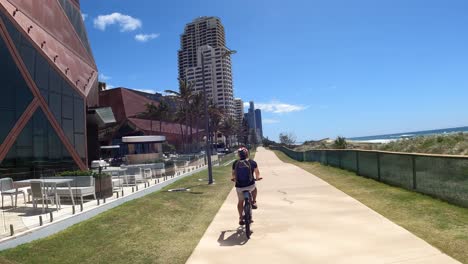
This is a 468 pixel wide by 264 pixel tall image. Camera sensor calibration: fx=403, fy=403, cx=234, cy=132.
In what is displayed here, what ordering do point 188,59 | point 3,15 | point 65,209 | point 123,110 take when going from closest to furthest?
point 65,209, point 3,15, point 123,110, point 188,59

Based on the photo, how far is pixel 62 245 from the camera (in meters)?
7.15

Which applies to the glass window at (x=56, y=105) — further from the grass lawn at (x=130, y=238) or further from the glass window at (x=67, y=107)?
the grass lawn at (x=130, y=238)

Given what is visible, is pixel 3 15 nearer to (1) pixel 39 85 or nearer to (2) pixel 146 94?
(1) pixel 39 85

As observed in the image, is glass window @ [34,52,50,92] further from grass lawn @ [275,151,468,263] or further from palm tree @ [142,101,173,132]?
palm tree @ [142,101,173,132]

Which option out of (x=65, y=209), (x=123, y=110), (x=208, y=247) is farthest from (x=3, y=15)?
(x=123, y=110)

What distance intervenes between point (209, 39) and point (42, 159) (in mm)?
132483

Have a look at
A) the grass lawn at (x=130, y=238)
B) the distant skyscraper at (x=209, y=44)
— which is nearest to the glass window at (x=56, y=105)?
the grass lawn at (x=130, y=238)

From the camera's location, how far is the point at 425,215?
8539 millimetres

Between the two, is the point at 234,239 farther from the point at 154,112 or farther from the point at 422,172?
the point at 154,112

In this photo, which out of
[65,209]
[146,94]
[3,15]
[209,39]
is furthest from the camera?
[209,39]

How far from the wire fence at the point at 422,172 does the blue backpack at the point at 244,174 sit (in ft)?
15.9

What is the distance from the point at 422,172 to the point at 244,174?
5.92 m

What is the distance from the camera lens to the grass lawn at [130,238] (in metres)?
6.51

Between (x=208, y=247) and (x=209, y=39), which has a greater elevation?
(x=209, y=39)
